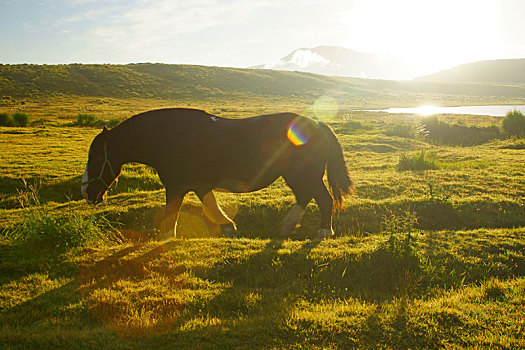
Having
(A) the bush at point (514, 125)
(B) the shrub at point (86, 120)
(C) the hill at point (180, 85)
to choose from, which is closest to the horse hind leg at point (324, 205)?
(A) the bush at point (514, 125)

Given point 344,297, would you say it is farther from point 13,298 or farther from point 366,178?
point 366,178

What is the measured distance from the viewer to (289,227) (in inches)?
269

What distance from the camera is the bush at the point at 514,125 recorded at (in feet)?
72.4

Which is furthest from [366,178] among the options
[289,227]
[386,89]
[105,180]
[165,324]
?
[386,89]

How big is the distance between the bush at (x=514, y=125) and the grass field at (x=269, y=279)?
1713 cm

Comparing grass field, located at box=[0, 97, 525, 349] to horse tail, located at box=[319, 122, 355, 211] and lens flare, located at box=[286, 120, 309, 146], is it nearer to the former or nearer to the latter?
horse tail, located at box=[319, 122, 355, 211]

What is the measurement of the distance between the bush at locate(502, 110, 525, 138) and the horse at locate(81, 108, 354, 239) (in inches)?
871

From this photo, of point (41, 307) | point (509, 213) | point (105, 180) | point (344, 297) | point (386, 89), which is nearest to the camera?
point (41, 307)

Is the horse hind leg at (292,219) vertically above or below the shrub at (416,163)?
below

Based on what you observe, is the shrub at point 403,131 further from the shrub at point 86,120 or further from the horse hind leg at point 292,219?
the shrub at point 86,120

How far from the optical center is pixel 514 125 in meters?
22.5

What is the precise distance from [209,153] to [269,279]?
247cm

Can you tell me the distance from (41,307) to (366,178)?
959 cm

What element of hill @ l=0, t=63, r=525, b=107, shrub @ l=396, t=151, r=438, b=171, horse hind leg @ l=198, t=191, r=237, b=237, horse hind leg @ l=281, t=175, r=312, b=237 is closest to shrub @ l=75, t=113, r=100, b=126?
shrub @ l=396, t=151, r=438, b=171
